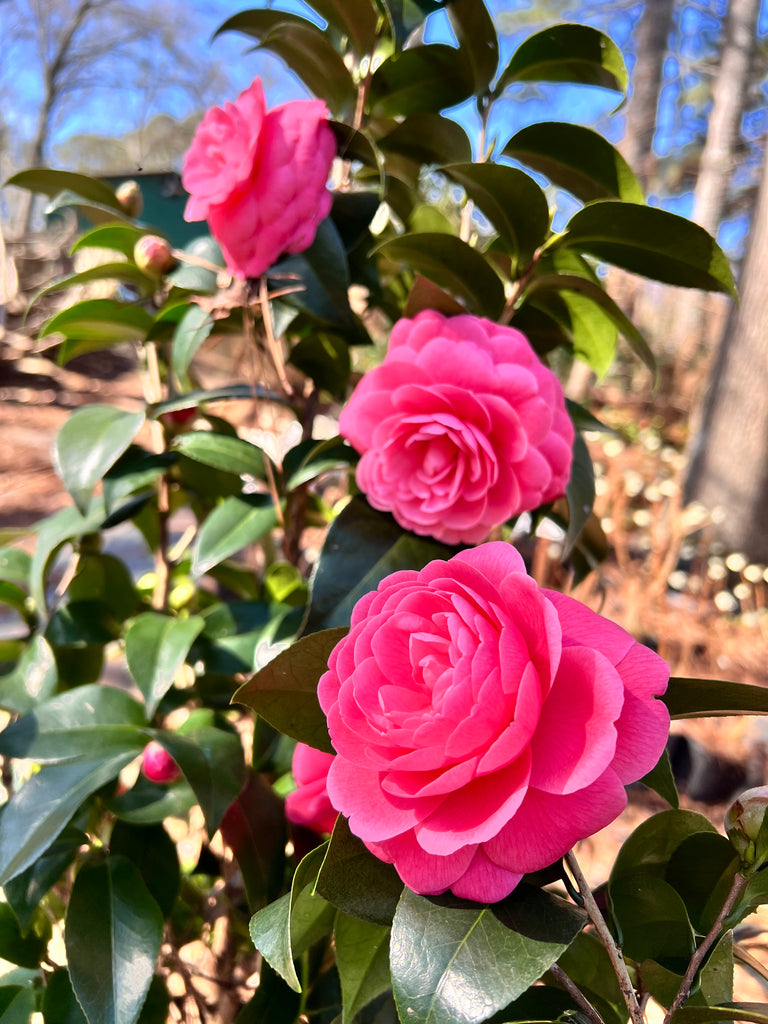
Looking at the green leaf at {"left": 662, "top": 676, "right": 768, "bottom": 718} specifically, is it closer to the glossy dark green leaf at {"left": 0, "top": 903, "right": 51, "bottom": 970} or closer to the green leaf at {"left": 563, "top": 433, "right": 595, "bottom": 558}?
the green leaf at {"left": 563, "top": 433, "right": 595, "bottom": 558}

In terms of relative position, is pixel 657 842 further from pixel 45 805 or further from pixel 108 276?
pixel 108 276

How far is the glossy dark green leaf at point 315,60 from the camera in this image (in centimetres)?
57

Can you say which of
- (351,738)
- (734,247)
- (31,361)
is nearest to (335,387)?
(351,738)

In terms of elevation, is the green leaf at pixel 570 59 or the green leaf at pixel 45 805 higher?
the green leaf at pixel 570 59

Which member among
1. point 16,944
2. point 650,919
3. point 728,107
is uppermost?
point 728,107

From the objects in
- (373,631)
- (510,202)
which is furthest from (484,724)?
(510,202)

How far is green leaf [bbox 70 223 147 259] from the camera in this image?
63 centimetres

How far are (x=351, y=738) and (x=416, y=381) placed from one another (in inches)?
9.4

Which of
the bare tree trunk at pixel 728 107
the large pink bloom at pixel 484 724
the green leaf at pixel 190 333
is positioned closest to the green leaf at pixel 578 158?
the green leaf at pixel 190 333

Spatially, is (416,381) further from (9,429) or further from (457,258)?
(9,429)

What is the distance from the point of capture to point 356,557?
1.60 ft

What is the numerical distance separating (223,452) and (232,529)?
71 mm

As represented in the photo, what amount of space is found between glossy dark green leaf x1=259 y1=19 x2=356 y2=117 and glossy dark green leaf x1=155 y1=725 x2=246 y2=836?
515 millimetres

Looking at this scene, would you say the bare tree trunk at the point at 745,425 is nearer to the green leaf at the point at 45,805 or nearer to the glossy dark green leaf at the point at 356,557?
the glossy dark green leaf at the point at 356,557
